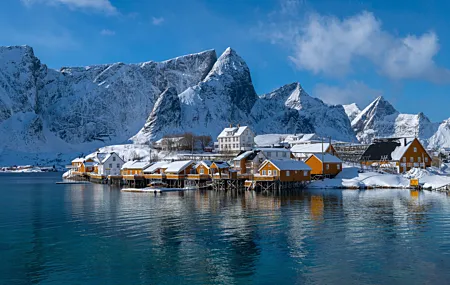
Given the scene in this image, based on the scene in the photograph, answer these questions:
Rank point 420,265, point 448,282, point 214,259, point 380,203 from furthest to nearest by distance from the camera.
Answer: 1. point 380,203
2. point 214,259
3. point 420,265
4. point 448,282

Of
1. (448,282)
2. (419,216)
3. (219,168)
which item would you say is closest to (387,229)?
(419,216)

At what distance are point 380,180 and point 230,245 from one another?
51035 mm

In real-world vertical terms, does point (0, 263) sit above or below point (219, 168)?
below

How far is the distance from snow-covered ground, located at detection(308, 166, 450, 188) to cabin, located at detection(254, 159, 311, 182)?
288 centimetres

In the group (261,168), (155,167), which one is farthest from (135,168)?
(261,168)

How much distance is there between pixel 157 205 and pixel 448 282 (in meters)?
36.1

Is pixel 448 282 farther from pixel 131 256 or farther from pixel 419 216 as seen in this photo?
pixel 419 216

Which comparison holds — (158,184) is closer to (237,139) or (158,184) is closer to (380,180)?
(380,180)

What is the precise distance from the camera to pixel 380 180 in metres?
74.5

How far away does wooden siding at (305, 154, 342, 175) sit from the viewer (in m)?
81.8

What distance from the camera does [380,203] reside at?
51.2 metres

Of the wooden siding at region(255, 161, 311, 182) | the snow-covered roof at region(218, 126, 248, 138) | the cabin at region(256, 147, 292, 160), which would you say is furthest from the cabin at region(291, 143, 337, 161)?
the snow-covered roof at region(218, 126, 248, 138)

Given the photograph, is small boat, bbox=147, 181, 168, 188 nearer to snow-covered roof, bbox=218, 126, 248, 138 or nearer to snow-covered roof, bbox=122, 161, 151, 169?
snow-covered roof, bbox=122, 161, 151, 169

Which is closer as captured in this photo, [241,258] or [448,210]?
[241,258]
